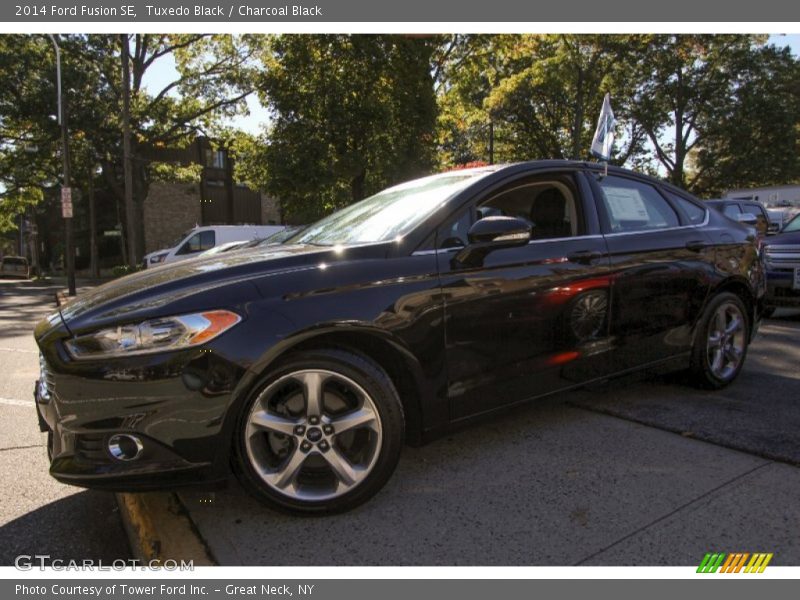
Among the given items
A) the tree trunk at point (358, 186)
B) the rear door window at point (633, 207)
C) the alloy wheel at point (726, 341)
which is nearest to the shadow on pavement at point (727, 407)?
the alloy wheel at point (726, 341)

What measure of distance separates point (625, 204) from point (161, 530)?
3.23 metres

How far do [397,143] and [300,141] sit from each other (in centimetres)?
300

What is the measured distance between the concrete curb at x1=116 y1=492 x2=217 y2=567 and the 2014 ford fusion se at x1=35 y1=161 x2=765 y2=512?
24 cm

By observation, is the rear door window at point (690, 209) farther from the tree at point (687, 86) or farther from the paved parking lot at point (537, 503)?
the tree at point (687, 86)

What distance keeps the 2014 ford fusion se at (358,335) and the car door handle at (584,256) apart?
0.04ft

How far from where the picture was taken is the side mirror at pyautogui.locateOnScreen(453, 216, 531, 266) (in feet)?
9.47

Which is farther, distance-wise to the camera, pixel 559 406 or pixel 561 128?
pixel 561 128

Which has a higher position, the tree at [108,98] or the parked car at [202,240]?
→ the tree at [108,98]

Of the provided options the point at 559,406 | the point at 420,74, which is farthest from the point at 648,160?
the point at 559,406

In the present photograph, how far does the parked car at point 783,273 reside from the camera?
285 inches

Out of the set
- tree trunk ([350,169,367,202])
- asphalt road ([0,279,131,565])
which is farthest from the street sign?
asphalt road ([0,279,131,565])

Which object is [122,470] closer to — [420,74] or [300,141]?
[300,141]

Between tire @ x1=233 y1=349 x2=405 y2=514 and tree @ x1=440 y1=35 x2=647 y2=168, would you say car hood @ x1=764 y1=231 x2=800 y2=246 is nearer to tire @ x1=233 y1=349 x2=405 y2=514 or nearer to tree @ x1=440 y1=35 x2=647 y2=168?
tire @ x1=233 y1=349 x2=405 y2=514

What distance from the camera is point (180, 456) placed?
2.33 meters
